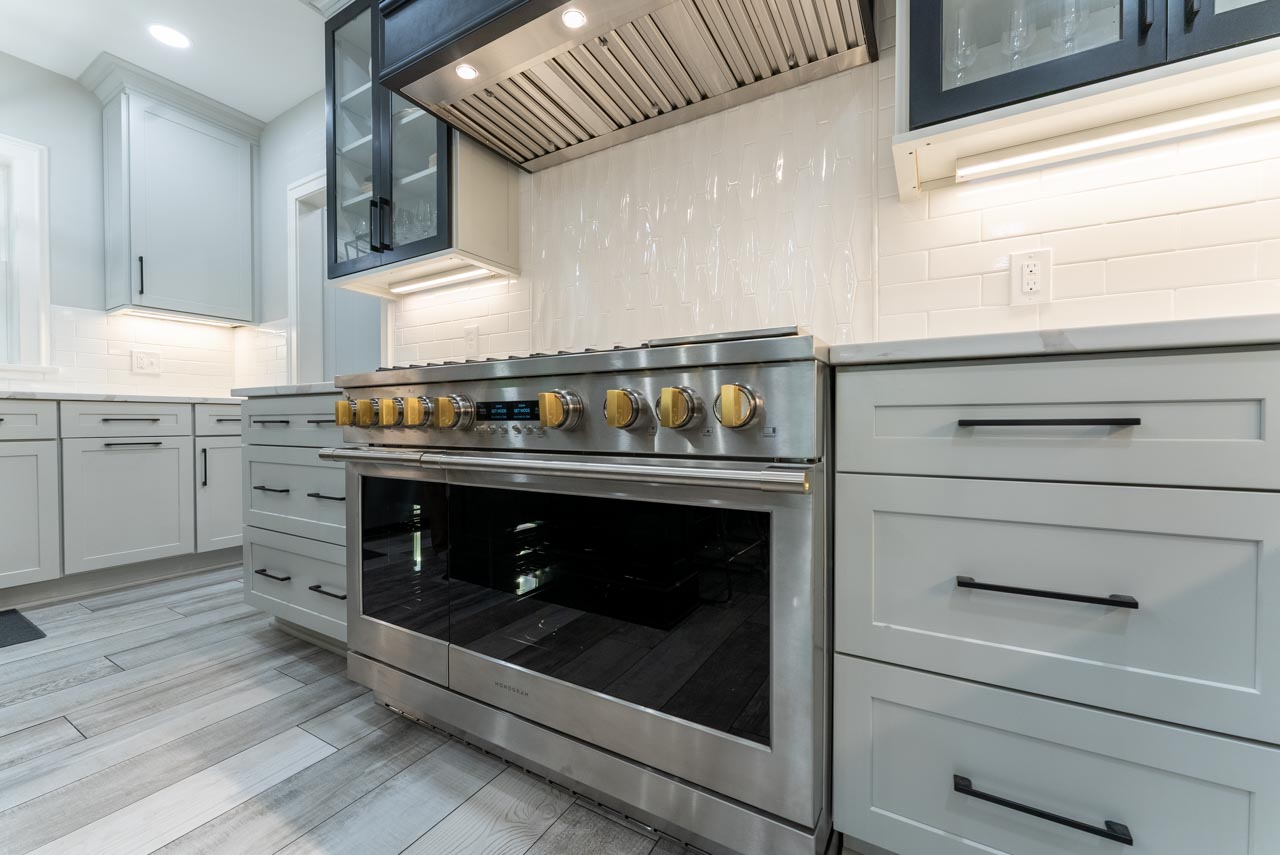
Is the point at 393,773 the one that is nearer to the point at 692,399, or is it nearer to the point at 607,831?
the point at 607,831

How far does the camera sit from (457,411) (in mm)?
1236

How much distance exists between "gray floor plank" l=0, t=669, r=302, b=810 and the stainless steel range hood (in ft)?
6.09

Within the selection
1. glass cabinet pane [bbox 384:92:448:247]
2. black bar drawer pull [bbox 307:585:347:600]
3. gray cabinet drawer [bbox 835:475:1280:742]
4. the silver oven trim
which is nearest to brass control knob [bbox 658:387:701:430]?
gray cabinet drawer [bbox 835:475:1280:742]

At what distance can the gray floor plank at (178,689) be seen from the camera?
1455 mm

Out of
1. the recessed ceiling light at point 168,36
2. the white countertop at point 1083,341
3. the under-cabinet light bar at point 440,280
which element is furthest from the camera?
the recessed ceiling light at point 168,36

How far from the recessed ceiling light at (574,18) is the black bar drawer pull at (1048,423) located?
1241mm

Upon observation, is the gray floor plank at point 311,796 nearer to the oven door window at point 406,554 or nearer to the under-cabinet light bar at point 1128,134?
the oven door window at point 406,554

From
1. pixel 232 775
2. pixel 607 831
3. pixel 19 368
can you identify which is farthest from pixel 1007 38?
pixel 19 368

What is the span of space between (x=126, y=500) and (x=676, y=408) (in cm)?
310

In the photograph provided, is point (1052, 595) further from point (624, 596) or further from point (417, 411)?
point (417, 411)

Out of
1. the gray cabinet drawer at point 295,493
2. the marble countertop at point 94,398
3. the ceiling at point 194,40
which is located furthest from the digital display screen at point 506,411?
the ceiling at point 194,40

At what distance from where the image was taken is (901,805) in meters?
0.86

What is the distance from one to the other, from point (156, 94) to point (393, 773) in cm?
383

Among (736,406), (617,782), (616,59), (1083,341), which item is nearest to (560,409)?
(736,406)
